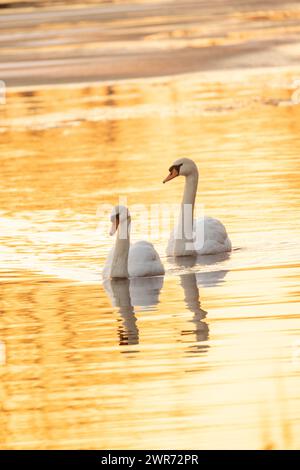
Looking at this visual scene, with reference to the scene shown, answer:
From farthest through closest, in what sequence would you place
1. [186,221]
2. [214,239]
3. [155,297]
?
[186,221] → [214,239] → [155,297]

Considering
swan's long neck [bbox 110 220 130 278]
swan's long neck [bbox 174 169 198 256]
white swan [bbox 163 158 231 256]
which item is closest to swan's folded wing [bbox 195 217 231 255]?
white swan [bbox 163 158 231 256]

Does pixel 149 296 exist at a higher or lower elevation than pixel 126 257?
lower

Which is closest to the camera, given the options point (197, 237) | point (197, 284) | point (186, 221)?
point (197, 284)

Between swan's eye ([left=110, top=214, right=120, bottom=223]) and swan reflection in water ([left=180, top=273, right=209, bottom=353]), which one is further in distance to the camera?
swan's eye ([left=110, top=214, right=120, bottom=223])

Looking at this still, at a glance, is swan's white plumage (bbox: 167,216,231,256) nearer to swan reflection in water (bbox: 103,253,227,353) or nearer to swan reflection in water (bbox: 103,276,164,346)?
swan reflection in water (bbox: 103,253,227,353)

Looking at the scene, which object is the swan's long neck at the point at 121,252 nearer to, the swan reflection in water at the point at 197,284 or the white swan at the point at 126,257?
the white swan at the point at 126,257

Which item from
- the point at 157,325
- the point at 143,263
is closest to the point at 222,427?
the point at 157,325

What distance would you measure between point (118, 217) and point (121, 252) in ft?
0.95

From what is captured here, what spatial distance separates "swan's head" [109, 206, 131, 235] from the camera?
41.0 feet

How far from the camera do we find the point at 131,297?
469 inches

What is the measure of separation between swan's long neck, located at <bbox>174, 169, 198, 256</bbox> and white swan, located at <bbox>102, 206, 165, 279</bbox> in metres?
0.89

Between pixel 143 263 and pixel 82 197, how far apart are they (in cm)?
425

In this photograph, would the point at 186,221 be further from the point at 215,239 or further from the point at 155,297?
the point at 155,297

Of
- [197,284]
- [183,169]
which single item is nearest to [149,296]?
[197,284]
